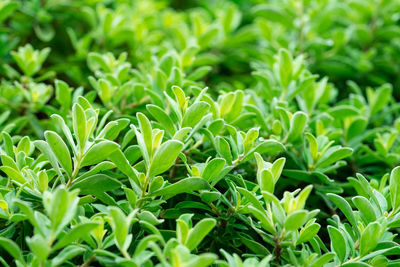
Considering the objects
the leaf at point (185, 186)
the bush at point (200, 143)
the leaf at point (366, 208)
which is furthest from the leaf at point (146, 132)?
the leaf at point (366, 208)

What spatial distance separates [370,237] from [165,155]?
1.88ft

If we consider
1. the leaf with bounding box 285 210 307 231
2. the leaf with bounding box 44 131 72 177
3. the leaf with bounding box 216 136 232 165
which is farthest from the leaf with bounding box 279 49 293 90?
the leaf with bounding box 44 131 72 177

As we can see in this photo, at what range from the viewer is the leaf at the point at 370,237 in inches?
44.9

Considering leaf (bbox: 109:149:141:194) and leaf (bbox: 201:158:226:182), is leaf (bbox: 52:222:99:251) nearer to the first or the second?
leaf (bbox: 109:149:141:194)

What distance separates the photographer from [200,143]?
4.88 ft

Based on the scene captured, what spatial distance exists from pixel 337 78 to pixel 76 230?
1786 millimetres

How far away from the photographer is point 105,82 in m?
1.57

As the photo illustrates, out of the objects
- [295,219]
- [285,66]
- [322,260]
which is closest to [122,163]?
[295,219]

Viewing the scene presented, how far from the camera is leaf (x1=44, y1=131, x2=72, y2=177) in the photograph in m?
1.14

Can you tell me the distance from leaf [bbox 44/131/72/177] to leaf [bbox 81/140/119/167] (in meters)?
0.04

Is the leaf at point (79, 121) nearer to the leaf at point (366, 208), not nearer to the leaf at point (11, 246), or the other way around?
the leaf at point (11, 246)

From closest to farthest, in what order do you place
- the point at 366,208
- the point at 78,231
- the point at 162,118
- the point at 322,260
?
the point at 78,231, the point at 322,260, the point at 366,208, the point at 162,118

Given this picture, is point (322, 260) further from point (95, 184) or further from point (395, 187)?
point (95, 184)

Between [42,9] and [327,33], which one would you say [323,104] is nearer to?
[327,33]
